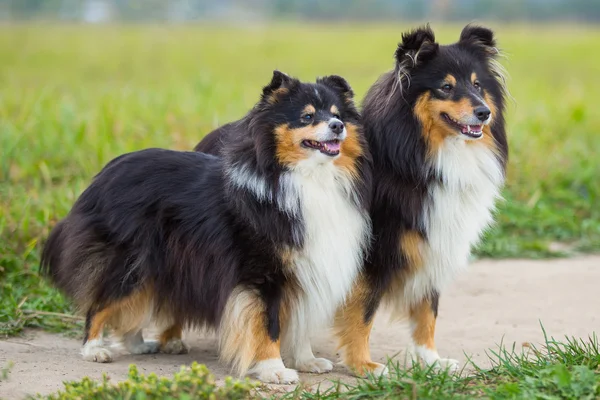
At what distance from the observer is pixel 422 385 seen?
3.99 m

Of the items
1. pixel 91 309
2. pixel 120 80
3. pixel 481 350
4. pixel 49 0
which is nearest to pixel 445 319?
pixel 481 350

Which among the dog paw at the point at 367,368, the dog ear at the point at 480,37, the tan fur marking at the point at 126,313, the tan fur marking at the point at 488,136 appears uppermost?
the dog ear at the point at 480,37

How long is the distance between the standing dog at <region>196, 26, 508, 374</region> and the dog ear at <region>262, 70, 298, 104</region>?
57cm

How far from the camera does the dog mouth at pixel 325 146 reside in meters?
4.35

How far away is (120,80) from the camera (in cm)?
1527

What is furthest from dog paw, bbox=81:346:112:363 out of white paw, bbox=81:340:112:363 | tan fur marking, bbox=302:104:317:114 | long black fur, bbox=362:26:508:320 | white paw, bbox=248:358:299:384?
tan fur marking, bbox=302:104:317:114

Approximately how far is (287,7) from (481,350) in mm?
34507

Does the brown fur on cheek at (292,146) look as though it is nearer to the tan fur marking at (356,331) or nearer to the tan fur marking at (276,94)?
the tan fur marking at (276,94)

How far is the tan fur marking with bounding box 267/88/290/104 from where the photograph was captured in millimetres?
4511

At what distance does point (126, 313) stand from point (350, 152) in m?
1.68

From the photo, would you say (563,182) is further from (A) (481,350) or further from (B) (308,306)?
(B) (308,306)

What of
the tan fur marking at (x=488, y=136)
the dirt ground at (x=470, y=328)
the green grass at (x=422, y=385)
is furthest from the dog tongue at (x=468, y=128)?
the dirt ground at (x=470, y=328)

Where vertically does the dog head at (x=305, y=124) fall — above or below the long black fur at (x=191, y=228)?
above

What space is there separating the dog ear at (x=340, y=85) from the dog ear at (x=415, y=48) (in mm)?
324
